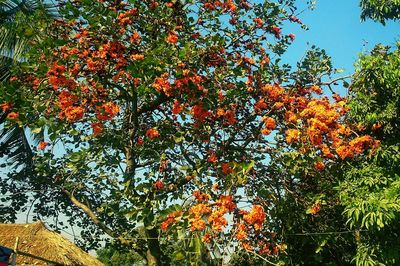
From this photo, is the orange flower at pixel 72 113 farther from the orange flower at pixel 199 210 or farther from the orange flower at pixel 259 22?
the orange flower at pixel 259 22

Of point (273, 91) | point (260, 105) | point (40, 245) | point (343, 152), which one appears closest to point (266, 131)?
point (260, 105)

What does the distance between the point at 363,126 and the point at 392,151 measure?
77 centimetres

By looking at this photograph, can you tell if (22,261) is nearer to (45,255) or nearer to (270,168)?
(45,255)

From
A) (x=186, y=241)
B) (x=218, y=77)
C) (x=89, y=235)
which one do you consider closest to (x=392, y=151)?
(x=218, y=77)

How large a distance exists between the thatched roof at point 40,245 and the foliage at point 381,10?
1042 centimetres

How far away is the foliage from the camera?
1373cm

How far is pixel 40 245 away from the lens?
8516 millimetres

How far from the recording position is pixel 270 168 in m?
7.74

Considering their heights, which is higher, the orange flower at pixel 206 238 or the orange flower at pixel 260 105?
the orange flower at pixel 260 105

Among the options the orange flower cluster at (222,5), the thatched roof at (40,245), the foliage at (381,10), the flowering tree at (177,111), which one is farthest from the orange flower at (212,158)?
the foliage at (381,10)

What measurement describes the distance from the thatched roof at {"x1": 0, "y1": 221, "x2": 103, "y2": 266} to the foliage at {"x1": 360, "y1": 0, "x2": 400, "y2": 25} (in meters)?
10.4

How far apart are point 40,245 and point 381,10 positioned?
12348 mm

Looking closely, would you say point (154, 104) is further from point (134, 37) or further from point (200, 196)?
point (200, 196)

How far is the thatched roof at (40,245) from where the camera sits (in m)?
8.20
